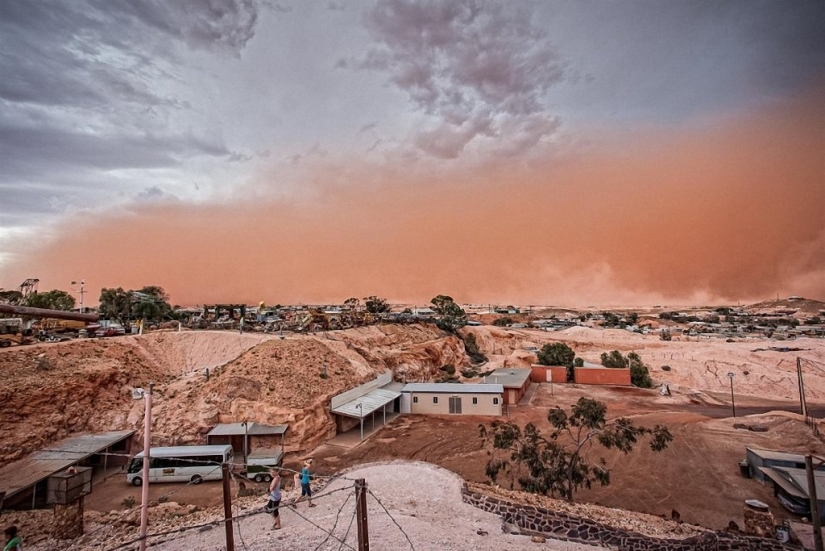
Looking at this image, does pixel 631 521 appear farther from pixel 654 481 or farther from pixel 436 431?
pixel 436 431

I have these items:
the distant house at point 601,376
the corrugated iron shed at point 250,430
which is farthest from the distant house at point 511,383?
the corrugated iron shed at point 250,430

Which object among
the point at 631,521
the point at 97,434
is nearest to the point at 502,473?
the point at 631,521

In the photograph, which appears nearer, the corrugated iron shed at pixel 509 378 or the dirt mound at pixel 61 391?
the dirt mound at pixel 61 391

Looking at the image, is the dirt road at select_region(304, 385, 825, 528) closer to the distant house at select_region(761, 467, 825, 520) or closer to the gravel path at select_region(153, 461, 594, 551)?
the distant house at select_region(761, 467, 825, 520)

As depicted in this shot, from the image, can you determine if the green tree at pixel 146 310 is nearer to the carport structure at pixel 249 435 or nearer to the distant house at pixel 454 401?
the carport structure at pixel 249 435

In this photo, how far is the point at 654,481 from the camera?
22375mm

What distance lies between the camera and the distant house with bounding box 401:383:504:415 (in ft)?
120

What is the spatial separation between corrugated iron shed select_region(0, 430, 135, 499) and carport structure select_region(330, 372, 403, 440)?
537 inches

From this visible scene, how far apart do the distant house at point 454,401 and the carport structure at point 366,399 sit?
1520mm

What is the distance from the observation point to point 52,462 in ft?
73.4

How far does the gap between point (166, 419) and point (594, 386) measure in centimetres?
4464

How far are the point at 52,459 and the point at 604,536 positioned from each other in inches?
1077

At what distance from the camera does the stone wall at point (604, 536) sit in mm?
13609

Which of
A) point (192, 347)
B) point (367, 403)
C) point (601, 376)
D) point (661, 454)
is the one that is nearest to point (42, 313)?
point (367, 403)
